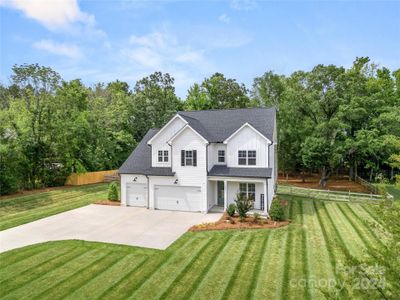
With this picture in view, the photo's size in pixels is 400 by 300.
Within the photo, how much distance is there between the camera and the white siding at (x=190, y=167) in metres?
19.7

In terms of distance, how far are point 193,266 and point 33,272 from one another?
6272 mm

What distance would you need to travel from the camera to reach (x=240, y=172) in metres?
19.3

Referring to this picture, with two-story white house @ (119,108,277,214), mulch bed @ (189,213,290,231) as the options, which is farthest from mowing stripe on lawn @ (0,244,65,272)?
two-story white house @ (119,108,277,214)

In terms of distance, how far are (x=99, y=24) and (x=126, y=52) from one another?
5477 millimetres

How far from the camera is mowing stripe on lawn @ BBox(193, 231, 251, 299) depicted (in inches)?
354

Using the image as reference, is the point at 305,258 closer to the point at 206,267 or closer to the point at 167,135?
the point at 206,267

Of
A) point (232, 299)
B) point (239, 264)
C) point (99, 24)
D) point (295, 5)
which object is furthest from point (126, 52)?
point (232, 299)

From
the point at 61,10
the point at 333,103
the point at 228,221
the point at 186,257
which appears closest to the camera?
the point at 61,10

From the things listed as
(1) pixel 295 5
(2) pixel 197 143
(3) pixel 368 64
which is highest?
(3) pixel 368 64

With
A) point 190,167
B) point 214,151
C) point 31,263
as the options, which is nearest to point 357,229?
point 214,151

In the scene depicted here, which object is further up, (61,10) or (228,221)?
(61,10)

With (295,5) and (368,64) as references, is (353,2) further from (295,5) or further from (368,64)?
(368,64)

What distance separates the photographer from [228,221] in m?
16.6

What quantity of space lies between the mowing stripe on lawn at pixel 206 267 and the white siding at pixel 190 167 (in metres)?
6.12
